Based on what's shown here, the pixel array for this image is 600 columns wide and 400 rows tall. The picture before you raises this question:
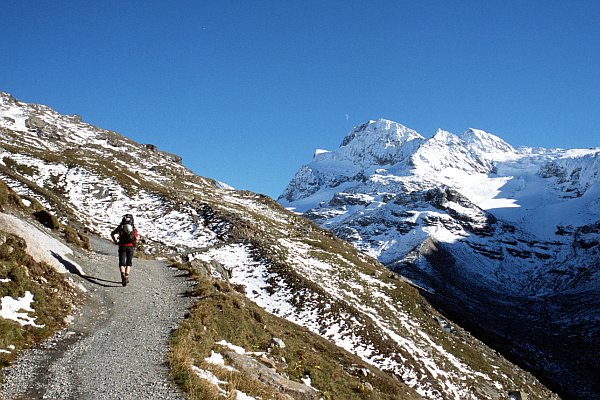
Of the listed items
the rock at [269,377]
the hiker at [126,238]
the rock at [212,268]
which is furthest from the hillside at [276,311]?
the hiker at [126,238]

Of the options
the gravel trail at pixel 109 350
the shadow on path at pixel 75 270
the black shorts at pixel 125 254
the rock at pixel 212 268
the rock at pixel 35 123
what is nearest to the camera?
the gravel trail at pixel 109 350

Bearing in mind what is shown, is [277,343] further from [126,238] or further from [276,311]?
[276,311]

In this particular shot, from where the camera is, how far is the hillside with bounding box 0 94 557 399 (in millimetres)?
16547

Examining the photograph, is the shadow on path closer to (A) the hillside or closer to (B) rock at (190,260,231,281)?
(A) the hillside

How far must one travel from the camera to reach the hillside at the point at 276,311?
651 inches

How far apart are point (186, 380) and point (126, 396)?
147 centimetres

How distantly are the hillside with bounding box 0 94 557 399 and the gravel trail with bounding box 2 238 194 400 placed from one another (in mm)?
752

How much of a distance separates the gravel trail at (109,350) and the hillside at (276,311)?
75 cm

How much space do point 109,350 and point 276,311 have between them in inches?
979

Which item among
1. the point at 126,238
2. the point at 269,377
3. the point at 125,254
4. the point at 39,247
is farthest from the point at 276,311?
the point at 269,377

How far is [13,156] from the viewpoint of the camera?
201ft

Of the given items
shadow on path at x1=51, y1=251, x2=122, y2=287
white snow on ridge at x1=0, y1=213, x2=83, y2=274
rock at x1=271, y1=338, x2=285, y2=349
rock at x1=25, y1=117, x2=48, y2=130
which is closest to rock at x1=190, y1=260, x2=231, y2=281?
white snow on ridge at x1=0, y1=213, x2=83, y2=274

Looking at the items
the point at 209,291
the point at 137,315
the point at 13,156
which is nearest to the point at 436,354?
the point at 209,291

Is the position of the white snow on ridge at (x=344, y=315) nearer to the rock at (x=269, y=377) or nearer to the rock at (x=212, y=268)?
the rock at (x=212, y=268)
